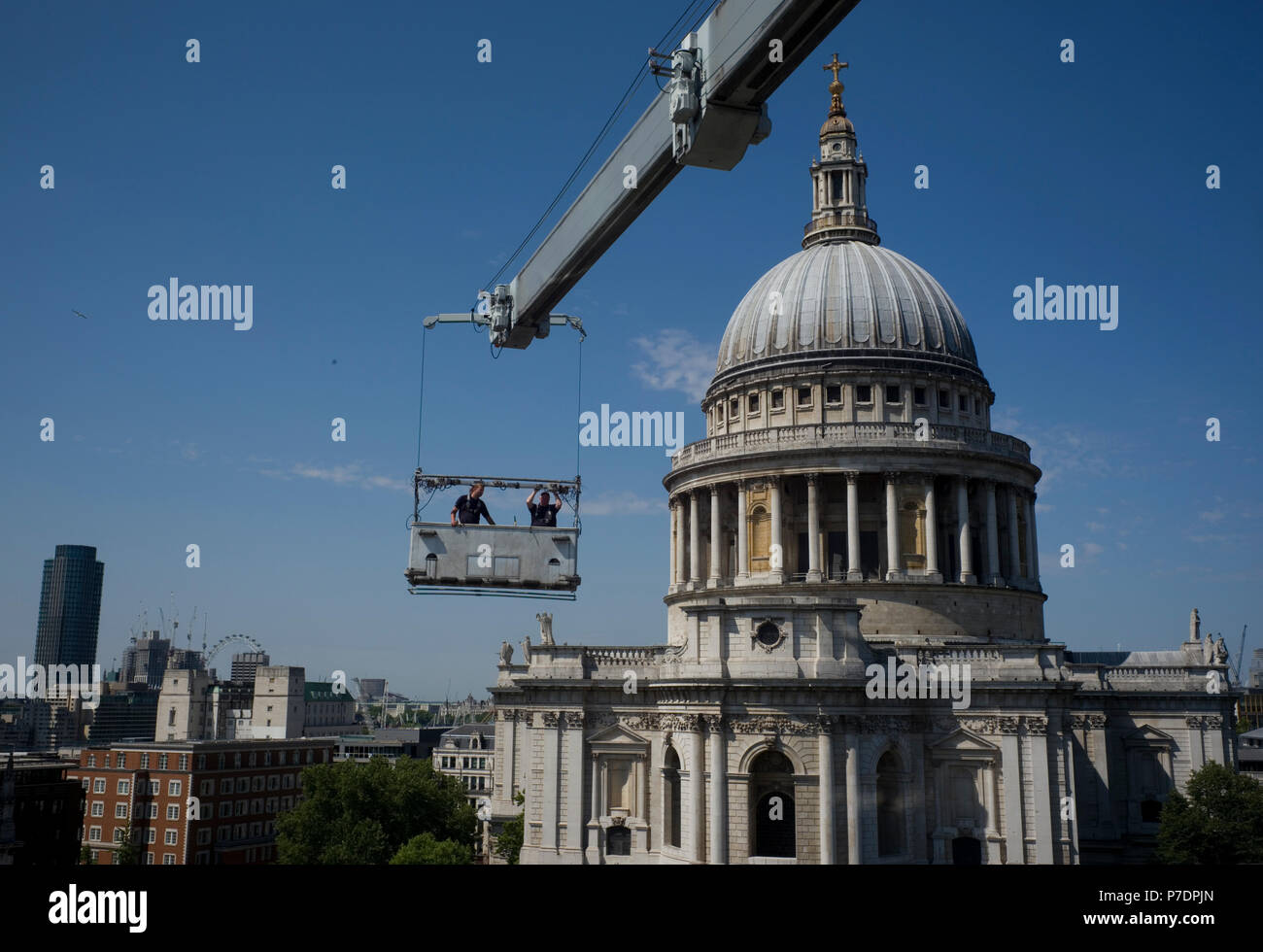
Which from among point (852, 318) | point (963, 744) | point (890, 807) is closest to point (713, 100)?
point (963, 744)

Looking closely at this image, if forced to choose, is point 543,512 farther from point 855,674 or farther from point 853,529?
point 853,529

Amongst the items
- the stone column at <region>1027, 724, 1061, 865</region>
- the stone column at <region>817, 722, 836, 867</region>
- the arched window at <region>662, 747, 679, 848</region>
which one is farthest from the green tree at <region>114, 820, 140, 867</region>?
the stone column at <region>1027, 724, 1061, 865</region>


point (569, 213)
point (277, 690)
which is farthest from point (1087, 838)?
point (277, 690)

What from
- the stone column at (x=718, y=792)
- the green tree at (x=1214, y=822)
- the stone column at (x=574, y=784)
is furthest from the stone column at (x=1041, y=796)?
the stone column at (x=574, y=784)

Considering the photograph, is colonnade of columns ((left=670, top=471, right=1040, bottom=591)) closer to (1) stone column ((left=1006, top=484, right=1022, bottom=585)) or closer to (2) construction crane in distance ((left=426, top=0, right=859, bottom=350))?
(1) stone column ((left=1006, top=484, right=1022, bottom=585))

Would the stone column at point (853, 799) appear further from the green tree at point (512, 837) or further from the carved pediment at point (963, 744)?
the green tree at point (512, 837)
